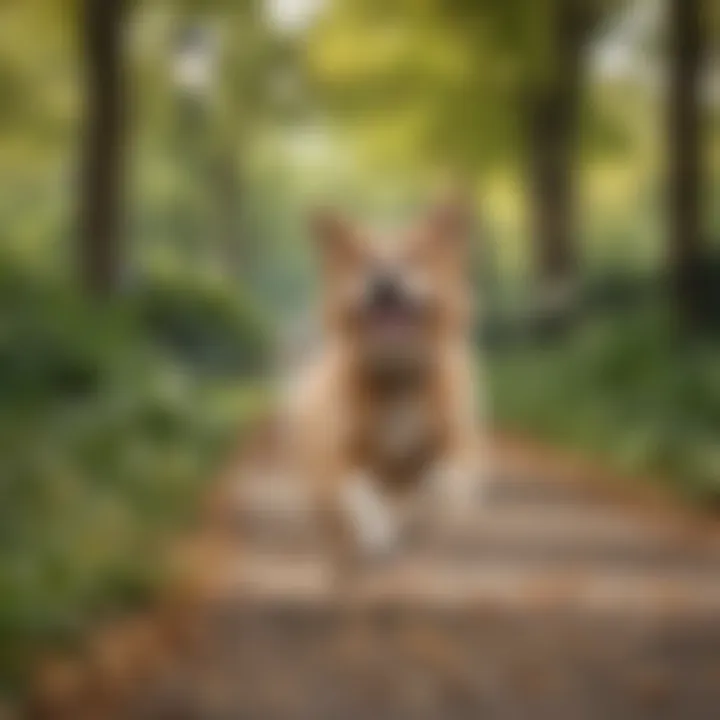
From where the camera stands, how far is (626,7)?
169 cm

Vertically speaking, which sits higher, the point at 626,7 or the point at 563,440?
the point at 626,7

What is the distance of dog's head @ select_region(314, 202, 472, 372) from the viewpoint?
5.28ft

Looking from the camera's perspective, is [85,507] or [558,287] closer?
[85,507]

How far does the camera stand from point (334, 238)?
163cm

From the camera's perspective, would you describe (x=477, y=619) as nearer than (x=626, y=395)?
Yes

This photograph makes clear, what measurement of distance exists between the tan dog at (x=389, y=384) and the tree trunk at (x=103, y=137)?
0.26 m

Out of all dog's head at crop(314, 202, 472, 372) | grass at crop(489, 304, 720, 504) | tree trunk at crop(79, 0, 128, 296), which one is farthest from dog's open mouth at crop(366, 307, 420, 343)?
tree trunk at crop(79, 0, 128, 296)

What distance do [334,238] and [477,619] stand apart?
18.7 inches

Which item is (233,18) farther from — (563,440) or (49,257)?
(563,440)

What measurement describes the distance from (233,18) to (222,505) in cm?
59

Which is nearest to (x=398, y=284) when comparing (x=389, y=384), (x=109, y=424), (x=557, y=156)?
(x=389, y=384)

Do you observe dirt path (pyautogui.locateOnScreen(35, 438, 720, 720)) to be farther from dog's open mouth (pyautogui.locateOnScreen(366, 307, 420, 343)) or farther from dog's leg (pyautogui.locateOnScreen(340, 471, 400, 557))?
dog's open mouth (pyautogui.locateOnScreen(366, 307, 420, 343))

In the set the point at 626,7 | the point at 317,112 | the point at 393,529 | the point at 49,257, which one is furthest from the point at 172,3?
the point at 393,529

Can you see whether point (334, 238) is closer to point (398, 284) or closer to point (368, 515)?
point (398, 284)
